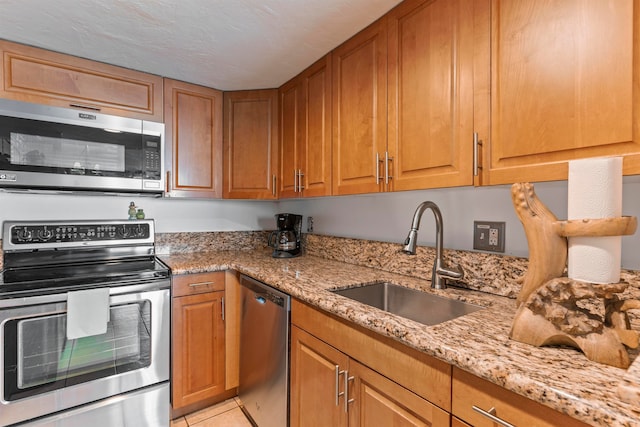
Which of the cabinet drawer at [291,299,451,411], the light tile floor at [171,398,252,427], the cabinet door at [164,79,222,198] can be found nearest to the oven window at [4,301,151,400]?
the light tile floor at [171,398,252,427]

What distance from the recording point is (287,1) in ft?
Result: 4.36

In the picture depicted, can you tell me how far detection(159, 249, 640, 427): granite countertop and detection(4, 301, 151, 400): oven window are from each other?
2.71 ft

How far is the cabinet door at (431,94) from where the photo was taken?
1.10 meters

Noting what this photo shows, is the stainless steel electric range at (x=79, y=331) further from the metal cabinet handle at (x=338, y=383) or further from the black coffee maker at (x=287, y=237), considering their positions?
the metal cabinet handle at (x=338, y=383)

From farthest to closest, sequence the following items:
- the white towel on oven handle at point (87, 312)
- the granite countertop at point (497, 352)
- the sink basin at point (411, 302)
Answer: the white towel on oven handle at point (87, 312)
the sink basin at point (411, 302)
the granite countertop at point (497, 352)

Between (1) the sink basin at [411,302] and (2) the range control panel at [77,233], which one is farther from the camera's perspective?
(2) the range control panel at [77,233]

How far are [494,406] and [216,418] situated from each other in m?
1.75

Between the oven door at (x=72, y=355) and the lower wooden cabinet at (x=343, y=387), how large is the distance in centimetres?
84

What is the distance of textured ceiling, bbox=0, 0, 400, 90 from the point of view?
4.47 feet

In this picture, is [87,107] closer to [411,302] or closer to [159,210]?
[159,210]

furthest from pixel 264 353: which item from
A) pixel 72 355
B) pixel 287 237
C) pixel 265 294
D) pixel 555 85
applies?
pixel 555 85

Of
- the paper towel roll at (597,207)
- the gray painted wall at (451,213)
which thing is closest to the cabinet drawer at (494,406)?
the paper towel roll at (597,207)

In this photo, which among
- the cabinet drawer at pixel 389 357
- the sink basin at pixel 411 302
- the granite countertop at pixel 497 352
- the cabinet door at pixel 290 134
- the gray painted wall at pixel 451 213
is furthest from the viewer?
the cabinet door at pixel 290 134

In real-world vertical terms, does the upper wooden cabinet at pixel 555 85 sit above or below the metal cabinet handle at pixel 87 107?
below
